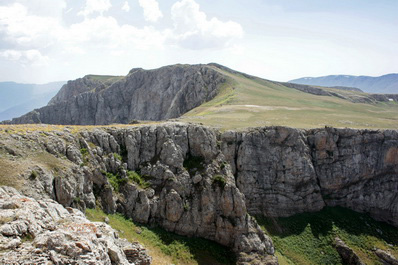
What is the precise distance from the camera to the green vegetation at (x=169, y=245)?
2605 cm

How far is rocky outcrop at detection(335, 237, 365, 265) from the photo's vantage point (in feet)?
117

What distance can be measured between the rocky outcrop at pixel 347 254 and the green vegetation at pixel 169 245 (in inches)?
715

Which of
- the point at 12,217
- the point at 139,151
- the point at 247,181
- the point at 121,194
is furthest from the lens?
the point at 247,181

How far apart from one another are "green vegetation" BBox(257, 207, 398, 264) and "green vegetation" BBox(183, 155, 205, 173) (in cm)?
1329

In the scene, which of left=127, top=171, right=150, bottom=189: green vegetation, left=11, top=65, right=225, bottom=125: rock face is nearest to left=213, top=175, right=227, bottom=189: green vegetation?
left=127, top=171, right=150, bottom=189: green vegetation

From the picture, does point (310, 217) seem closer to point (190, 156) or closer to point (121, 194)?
point (190, 156)

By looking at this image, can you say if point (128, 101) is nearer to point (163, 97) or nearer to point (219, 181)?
point (163, 97)

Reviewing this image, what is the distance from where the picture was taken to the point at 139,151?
3459 centimetres

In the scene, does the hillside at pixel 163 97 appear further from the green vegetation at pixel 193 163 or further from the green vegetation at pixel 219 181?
the green vegetation at pixel 219 181

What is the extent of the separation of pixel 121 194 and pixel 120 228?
492 centimetres

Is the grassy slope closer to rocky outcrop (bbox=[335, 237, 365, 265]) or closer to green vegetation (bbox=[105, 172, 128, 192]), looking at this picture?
green vegetation (bbox=[105, 172, 128, 192])

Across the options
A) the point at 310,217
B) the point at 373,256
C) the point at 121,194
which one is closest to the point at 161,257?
the point at 121,194

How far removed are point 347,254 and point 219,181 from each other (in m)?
22.1

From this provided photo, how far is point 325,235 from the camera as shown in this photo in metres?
38.7
